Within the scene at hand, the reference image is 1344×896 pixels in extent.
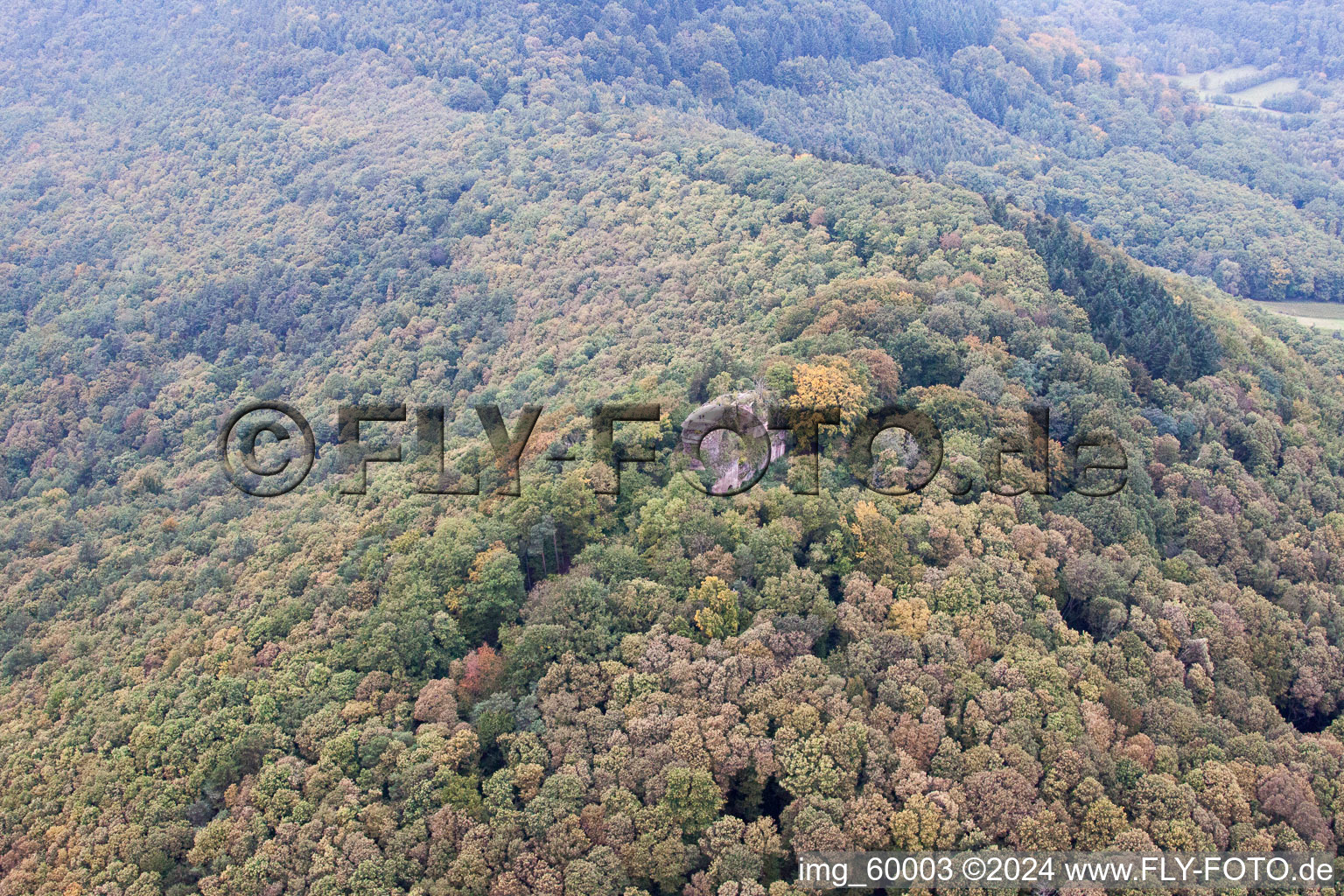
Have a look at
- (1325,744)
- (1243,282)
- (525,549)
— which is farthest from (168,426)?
(1243,282)

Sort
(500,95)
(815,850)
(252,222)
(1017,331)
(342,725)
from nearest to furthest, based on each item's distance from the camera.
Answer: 1. (815,850)
2. (342,725)
3. (1017,331)
4. (252,222)
5. (500,95)

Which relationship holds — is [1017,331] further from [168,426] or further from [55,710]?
[168,426]

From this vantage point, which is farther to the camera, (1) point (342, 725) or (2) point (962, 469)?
(2) point (962, 469)

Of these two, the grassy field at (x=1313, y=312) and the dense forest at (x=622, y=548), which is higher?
the dense forest at (x=622, y=548)

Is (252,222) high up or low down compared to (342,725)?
up

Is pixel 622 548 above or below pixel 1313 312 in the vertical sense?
above
